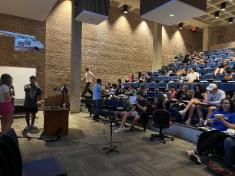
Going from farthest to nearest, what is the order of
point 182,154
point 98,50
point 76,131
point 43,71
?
point 98,50 < point 43,71 < point 76,131 < point 182,154

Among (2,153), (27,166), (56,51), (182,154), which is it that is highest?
(56,51)

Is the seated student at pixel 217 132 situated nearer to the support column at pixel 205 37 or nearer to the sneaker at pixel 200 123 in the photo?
the sneaker at pixel 200 123

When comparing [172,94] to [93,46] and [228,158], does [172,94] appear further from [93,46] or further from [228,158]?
[93,46]

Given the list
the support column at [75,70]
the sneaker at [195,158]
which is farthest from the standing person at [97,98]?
the sneaker at [195,158]

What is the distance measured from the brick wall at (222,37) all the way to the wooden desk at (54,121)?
14020 millimetres

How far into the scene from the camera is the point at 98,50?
38.6 ft

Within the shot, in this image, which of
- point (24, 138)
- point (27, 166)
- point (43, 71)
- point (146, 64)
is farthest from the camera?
point (146, 64)

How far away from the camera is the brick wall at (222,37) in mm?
15176

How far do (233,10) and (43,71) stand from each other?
11.1 m

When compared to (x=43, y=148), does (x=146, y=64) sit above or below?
above

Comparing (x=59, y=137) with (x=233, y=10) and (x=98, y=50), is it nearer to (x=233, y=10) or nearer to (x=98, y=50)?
(x=98, y=50)

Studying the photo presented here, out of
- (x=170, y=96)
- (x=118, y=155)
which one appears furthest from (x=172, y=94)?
(x=118, y=155)

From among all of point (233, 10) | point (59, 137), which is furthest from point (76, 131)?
point (233, 10)

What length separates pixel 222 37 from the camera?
616 inches
